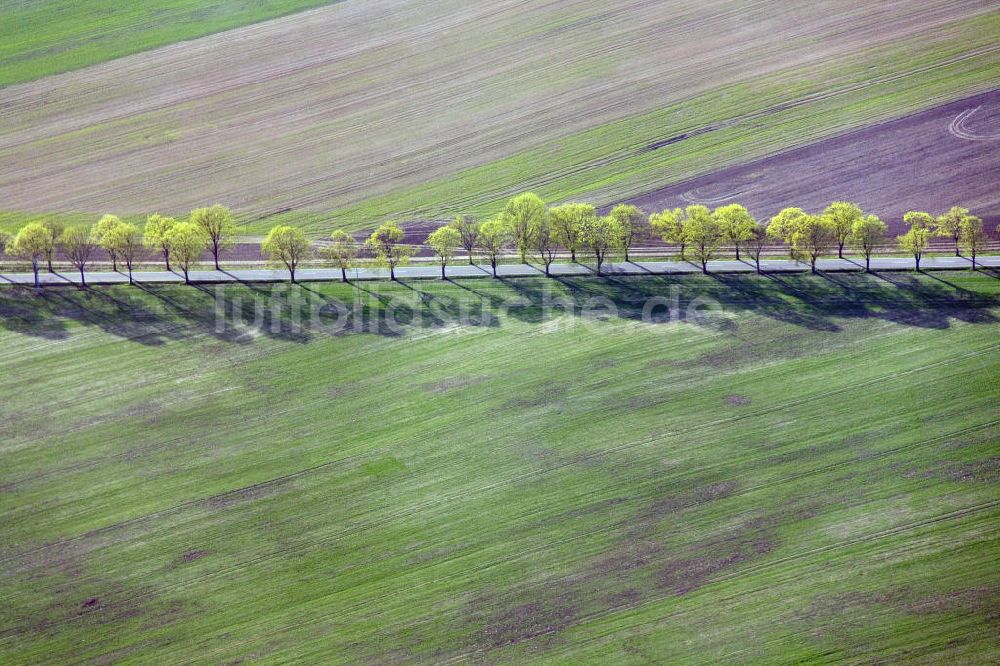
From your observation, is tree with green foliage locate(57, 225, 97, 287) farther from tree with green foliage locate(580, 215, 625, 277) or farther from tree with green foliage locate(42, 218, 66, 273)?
tree with green foliage locate(580, 215, 625, 277)

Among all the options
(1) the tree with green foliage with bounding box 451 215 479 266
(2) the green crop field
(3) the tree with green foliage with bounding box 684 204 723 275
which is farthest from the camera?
(1) the tree with green foliage with bounding box 451 215 479 266

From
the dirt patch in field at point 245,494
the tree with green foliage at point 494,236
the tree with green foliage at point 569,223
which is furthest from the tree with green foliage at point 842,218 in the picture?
the dirt patch in field at point 245,494

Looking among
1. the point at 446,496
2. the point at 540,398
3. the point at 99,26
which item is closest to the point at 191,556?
the point at 446,496

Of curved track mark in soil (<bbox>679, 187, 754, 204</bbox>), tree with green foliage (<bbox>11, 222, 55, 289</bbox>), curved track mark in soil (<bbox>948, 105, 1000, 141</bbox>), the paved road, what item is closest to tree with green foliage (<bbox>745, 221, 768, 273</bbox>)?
the paved road

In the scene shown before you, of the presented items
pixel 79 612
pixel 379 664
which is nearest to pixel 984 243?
pixel 379 664

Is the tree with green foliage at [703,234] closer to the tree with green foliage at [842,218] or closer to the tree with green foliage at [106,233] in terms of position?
the tree with green foliage at [842,218]
